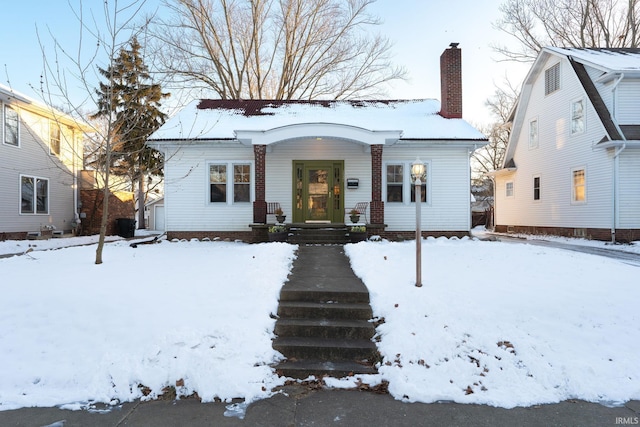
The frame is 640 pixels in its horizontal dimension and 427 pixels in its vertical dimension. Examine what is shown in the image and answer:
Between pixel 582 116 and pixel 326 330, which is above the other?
pixel 582 116

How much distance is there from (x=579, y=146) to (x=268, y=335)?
51.4 ft

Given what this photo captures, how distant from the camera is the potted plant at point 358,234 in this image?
1063cm

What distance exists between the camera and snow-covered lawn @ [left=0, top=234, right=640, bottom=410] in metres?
3.55

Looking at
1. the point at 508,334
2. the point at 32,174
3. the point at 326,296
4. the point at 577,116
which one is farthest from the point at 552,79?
the point at 32,174

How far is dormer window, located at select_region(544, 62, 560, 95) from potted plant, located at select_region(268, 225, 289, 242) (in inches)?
558

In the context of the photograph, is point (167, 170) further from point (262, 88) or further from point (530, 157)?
point (530, 157)

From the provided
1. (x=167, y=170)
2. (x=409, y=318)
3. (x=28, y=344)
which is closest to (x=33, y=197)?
(x=167, y=170)

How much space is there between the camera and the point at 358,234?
10.7 metres

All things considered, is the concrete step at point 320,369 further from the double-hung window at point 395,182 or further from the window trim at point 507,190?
the window trim at point 507,190

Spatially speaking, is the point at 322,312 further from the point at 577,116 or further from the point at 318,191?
the point at 577,116

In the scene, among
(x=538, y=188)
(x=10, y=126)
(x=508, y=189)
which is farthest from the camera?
(x=508, y=189)

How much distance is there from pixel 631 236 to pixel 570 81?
6.71 metres

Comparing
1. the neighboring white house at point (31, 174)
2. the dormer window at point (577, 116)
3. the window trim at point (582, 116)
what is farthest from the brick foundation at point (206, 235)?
the dormer window at point (577, 116)

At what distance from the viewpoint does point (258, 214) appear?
37.4 feet
